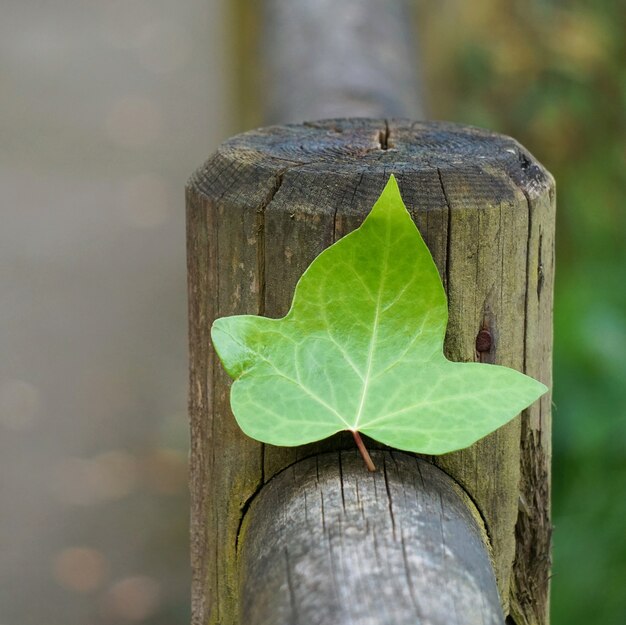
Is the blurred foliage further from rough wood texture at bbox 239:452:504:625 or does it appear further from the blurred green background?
rough wood texture at bbox 239:452:504:625

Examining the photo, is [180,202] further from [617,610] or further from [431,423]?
[431,423]

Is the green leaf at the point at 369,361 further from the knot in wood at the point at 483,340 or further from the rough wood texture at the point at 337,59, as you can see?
the rough wood texture at the point at 337,59

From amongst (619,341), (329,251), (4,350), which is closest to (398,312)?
(329,251)

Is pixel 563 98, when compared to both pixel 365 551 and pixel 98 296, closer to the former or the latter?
pixel 98 296

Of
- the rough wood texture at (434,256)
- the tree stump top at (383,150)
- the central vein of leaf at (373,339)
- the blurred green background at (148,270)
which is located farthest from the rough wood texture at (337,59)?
the central vein of leaf at (373,339)

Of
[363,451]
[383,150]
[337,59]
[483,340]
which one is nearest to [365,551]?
[363,451]
